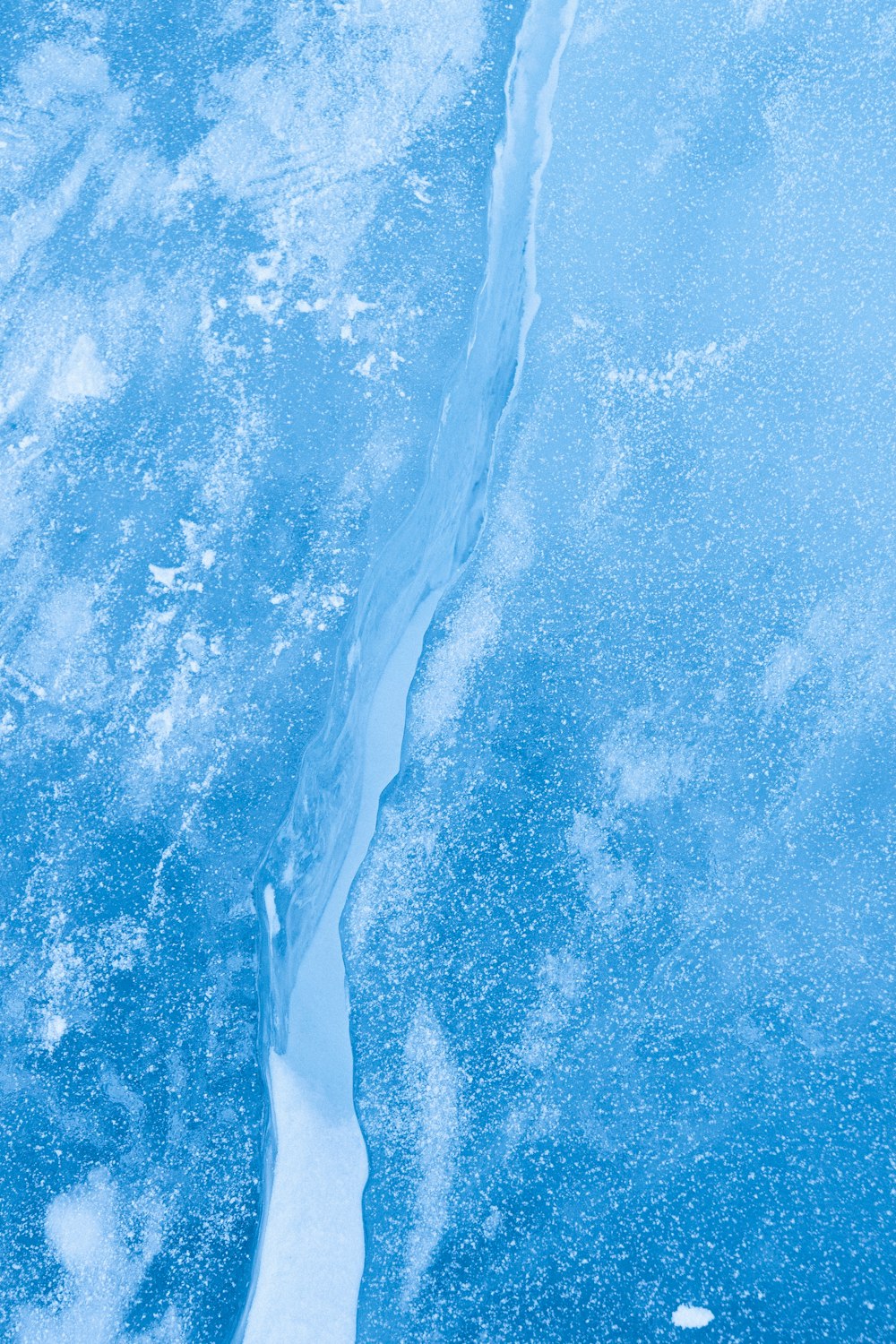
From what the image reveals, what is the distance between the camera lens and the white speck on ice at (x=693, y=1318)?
1309mm

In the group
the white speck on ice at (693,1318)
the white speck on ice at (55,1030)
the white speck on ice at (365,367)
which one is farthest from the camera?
the white speck on ice at (365,367)

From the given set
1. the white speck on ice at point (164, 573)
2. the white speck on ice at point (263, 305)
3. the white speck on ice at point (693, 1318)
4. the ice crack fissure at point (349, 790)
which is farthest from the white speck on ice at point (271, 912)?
the white speck on ice at point (263, 305)

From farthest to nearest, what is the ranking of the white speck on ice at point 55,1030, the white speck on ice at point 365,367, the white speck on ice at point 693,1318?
the white speck on ice at point 365,367, the white speck on ice at point 55,1030, the white speck on ice at point 693,1318

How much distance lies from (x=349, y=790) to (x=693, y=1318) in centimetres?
90

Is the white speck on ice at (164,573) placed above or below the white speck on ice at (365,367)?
below

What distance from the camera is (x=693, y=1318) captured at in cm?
131

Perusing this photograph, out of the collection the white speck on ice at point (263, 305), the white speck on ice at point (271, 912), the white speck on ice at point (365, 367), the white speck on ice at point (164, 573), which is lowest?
the white speck on ice at point (271, 912)

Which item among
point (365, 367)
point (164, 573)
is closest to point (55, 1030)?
point (164, 573)

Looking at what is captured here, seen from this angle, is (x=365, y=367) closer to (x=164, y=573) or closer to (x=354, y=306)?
(x=354, y=306)

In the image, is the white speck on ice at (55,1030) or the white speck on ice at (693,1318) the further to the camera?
the white speck on ice at (55,1030)

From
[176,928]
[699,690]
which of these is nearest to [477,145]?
[699,690]

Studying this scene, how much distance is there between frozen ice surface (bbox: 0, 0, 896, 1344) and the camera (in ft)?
4.47

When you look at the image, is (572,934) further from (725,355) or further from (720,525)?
(725,355)

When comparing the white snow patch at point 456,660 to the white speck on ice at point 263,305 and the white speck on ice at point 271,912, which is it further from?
the white speck on ice at point 263,305
